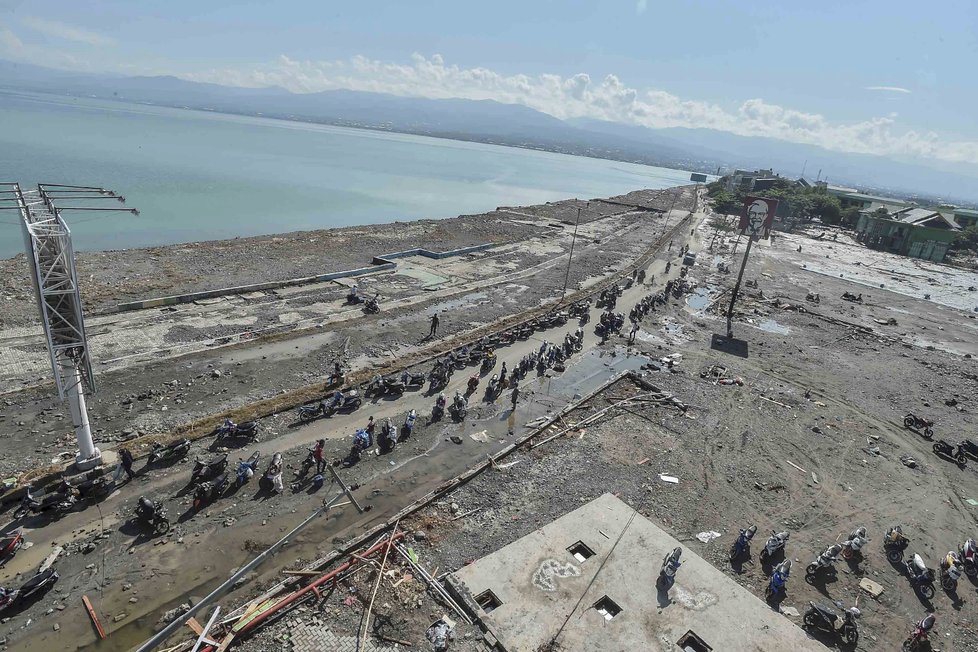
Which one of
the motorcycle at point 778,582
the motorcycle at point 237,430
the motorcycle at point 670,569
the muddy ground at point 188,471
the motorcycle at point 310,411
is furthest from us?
the motorcycle at point 310,411

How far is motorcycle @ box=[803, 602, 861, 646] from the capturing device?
11836 millimetres

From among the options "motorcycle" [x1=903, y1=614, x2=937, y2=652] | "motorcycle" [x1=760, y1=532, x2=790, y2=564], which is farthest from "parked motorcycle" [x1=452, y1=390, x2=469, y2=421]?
"motorcycle" [x1=903, y1=614, x2=937, y2=652]

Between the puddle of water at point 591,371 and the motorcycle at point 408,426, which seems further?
the puddle of water at point 591,371

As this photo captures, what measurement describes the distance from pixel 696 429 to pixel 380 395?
12.8 m

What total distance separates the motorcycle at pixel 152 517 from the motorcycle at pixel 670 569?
12643 mm

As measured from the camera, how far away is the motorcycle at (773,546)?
13.9 m

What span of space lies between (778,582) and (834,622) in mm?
1303

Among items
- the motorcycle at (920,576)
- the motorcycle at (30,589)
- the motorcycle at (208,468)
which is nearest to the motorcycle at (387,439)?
the motorcycle at (208,468)

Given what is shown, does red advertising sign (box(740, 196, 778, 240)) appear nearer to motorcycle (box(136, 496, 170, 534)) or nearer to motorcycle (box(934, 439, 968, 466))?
motorcycle (box(934, 439, 968, 466))

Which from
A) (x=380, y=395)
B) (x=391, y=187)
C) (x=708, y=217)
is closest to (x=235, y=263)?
(x=380, y=395)

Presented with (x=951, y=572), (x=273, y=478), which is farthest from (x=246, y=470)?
(x=951, y=572)

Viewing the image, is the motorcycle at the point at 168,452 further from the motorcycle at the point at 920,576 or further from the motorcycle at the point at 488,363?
the motorcycle at the point at 920,576

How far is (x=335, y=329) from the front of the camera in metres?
27.1

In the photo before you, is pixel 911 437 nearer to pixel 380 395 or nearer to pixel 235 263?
pixel 380 395
